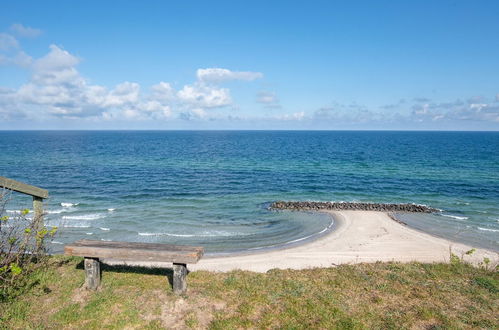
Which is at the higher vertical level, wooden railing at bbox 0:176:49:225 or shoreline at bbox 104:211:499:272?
wooden railing at bbox 0:176:49:225

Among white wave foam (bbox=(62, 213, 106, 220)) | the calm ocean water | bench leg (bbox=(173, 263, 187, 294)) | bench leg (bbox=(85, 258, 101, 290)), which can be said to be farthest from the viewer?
white wave foam (bbox=(62, 213, 106, 220))

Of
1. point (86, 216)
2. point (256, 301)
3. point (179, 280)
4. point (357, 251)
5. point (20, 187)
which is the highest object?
point (20, 187)

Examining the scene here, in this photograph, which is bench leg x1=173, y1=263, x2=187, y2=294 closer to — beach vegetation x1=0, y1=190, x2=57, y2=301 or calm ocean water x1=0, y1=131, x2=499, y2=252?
beach vegetation x1=0, y1=190, x2=57, y2=301

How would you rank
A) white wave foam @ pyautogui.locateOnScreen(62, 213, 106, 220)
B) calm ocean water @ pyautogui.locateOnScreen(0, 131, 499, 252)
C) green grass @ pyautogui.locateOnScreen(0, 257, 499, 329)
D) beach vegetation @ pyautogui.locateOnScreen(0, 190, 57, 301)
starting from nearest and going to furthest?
1. green grass @ pyautogui.locateOnScreen(0, 257, 499, 329)
2. beach vegetation @ pyautogui.locateOnScreen(0, 190, 57, 301)
3. calm ocean water @ pyautogui.locateOnScreen(0, 131, 499, 252)
4. white wave foam @ pyautogui.locateOnScreen(62, 213, 106, 220)

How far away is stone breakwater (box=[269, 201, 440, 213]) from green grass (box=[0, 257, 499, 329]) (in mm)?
20699

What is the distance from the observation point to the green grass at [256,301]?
7828mm

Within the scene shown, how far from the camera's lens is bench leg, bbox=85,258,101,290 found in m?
9.15

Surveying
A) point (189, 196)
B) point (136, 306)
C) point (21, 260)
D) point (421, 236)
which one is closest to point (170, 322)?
point (136, 306)

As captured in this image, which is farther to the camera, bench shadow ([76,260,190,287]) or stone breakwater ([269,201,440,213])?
stone breakwater ([269,201,440,213])

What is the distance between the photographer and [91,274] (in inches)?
360

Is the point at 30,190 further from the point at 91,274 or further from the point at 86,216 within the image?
the point at 86,216

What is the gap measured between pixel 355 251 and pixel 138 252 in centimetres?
1463

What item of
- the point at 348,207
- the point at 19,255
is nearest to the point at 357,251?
the point at 348,207

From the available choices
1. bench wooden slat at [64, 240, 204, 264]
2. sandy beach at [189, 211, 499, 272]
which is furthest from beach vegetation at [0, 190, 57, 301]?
sandy beach at [189, 211, 499, 272]
